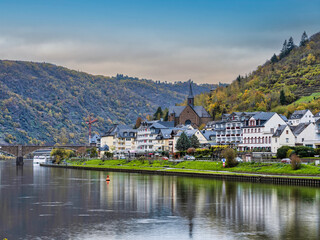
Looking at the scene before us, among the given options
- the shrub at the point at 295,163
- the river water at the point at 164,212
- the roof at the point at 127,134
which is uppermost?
the roof at the point at 127,134

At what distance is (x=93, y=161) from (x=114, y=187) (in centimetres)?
8825

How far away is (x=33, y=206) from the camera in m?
60.8

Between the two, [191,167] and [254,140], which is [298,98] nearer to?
[254,140]

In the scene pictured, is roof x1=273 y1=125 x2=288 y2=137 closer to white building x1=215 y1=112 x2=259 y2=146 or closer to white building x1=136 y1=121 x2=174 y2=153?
white building x1=215 y1=112 x2=259 y2=146

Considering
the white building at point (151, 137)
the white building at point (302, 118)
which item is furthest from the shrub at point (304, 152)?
the white building at point (151, 137)

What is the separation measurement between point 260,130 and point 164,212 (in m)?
70.7

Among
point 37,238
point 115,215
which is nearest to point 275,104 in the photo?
point 115,215

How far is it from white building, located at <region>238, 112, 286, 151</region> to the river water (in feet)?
129

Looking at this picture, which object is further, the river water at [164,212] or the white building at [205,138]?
the white building at [205,138]

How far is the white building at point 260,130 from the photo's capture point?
119625 mm

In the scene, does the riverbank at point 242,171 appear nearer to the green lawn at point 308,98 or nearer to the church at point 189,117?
the church at point 189,117

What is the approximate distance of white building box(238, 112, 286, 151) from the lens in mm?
119625

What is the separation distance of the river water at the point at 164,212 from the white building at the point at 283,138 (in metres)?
33.9

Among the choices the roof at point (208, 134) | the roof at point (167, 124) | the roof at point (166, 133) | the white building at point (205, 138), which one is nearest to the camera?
the white building at point (205, 138)
